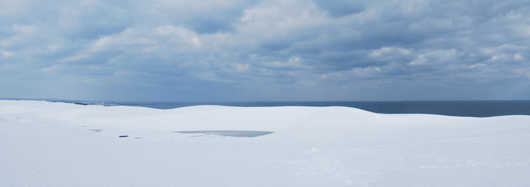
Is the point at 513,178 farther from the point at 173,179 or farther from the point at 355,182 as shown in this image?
the point at 173,179

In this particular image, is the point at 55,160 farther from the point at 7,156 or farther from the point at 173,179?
the point at 173,179

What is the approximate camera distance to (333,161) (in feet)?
31.5

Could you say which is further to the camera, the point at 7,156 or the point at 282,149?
the point at 282,149

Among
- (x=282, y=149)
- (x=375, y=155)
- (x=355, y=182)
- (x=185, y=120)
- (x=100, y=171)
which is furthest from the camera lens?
(x=185, y=120)

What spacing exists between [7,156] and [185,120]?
17.5m

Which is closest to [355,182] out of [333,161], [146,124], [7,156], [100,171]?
[333,161]

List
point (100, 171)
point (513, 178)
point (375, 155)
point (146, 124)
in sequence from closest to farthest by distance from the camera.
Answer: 1. point (513, 178)
2. point (100, 171)
3. point (375, 155)
4. point (146, 124)

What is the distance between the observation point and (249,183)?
24.3 feet

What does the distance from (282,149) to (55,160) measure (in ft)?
25.3

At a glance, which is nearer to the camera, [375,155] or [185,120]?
[375,155]

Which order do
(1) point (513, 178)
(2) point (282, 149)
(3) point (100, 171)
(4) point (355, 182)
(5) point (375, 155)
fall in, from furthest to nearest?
(2) point (282, 149), (5) point (375, 155), (3) point (100, 171), (4) point (355, 182), (1) point (513, 178)

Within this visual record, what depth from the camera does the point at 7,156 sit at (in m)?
9.01

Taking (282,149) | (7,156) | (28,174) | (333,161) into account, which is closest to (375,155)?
(333,161)

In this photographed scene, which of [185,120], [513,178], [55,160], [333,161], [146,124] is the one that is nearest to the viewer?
[513,178]
